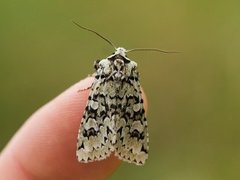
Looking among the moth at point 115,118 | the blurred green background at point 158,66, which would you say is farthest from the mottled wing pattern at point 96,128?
the blurred green background at point 158,66

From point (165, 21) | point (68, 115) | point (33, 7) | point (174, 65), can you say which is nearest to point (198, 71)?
point (174, 65)

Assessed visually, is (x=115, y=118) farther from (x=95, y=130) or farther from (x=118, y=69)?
(x=118, y=69)

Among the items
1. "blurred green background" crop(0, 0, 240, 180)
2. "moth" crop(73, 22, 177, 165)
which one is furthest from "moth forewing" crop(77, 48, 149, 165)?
"blurred green background" crop(0, 0, 240, 180)

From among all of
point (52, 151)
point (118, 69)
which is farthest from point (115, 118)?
point (52, 151)

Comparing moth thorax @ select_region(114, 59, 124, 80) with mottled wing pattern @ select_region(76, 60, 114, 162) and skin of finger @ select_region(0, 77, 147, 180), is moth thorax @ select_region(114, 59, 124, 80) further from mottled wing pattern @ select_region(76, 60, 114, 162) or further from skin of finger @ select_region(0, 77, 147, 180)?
skin of finger @ select_region(0, 77, 147, 180)

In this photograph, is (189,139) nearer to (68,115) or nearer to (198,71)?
(198,71)

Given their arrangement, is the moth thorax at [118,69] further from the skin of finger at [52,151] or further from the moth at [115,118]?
the skin of finger at [52,151]
